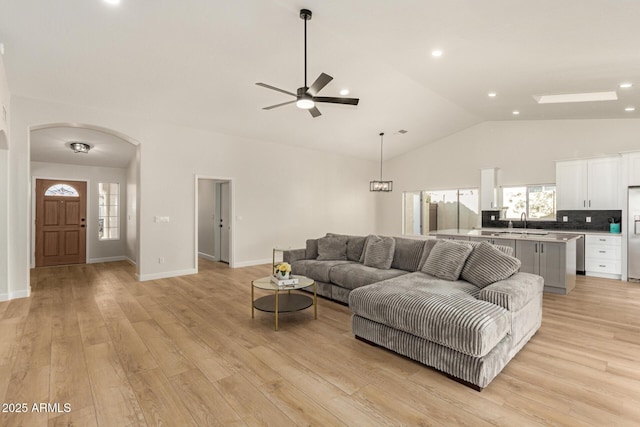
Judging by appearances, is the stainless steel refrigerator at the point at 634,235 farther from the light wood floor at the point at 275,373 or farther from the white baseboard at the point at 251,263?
the white baseboard at the point at 251,263

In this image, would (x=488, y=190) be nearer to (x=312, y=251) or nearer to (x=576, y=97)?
(x=576, y=97)

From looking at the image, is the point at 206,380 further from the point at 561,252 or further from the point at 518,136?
the point at 518,136

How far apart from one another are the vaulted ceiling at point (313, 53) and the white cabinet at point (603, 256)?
7.58ft

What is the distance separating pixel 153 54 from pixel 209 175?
9.56 ft

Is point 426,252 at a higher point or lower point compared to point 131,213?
lower

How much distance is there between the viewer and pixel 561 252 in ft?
15.4

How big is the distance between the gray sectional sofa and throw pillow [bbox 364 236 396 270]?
14mm

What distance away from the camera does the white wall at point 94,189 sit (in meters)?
7.30

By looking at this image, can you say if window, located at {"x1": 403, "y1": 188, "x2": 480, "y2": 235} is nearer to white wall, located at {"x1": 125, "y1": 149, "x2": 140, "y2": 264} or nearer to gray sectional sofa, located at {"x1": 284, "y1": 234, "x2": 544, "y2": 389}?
gray sectional sofa, located at {"x1": 284, "y1": 234, "x2": 544, "y2": 389}

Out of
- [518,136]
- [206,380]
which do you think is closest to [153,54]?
[206,380]

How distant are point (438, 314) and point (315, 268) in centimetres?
244

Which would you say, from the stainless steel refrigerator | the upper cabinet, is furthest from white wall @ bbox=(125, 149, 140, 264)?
the stainless steel refrigerator

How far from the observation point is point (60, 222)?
743 centimetres

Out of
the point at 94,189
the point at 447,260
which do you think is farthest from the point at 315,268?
the point at 94,189
